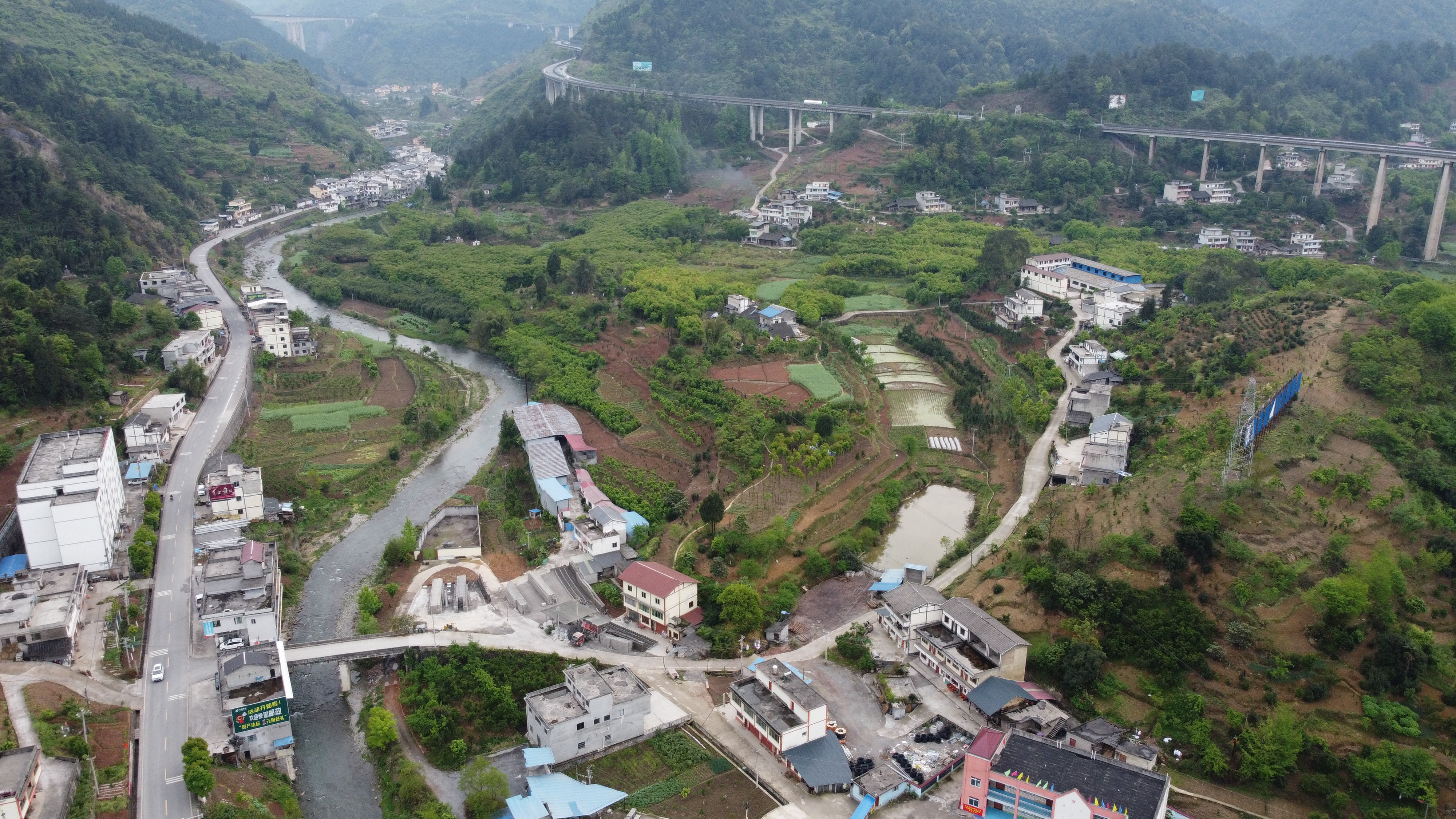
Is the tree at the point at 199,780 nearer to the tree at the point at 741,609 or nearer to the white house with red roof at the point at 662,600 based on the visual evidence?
the white house with red roof at the point at 662,600

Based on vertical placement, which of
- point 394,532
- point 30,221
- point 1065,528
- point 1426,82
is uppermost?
point 1426,82

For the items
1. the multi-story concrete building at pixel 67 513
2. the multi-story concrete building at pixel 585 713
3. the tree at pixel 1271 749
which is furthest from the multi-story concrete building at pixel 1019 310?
the multi-story concrete building at pixel 67 513

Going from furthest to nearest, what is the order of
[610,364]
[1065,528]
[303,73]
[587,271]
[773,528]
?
[303,73], [587,271], [610,364], [773,528], [1065,528]

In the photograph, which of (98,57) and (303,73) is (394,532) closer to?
(98,57)

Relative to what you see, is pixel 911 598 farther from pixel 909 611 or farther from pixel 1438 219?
pixel 1438 219

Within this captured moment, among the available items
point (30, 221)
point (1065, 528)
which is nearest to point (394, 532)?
point (1065, 528)
